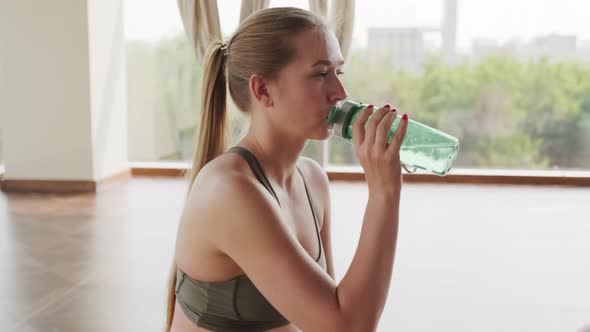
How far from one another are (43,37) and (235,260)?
4.56 metres

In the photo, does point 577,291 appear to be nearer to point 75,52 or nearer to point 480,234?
point 480,234

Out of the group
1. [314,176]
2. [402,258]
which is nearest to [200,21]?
[402,258]

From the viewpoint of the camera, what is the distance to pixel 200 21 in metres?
5.49

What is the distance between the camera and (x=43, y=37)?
17.6 ft

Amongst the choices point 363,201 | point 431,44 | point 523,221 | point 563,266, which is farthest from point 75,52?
point 563,266

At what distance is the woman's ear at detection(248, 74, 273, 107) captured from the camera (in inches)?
54.9

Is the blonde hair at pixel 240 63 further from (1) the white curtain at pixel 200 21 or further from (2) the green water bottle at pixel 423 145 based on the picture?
(1) the white curtain at pixel 200 21

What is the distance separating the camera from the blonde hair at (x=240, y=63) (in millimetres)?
1379

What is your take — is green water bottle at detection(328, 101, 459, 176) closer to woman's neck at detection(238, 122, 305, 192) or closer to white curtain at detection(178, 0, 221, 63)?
woman's neck at detection(238, 122, 305, 192)

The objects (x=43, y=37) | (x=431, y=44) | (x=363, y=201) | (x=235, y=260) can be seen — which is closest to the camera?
(x=235, y=260)

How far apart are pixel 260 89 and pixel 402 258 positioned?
2.39m

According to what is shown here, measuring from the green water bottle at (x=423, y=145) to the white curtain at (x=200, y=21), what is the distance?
4.24 m

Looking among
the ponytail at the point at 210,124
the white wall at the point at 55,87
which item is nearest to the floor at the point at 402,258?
the white wall at the point at 55,87

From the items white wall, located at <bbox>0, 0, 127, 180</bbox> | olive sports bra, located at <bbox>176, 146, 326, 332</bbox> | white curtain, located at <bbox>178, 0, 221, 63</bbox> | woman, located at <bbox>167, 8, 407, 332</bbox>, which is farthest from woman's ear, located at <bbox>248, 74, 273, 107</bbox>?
white wall, located at <bbox>0, 0, 127, 180</bbox>
